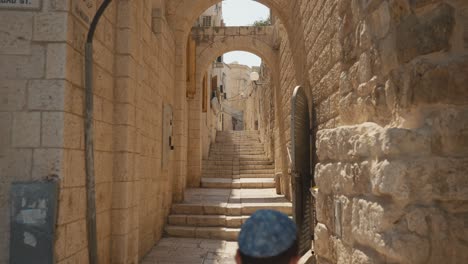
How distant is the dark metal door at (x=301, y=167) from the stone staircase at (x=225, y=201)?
5.73ft

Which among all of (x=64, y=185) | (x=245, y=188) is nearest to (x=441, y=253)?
(x=64, y=185)

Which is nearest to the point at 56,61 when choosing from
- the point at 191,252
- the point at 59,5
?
the point at 59,5

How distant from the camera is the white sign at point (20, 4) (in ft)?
8.66

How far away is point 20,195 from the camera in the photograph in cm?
250

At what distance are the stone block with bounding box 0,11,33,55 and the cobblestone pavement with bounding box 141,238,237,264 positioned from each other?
300cm

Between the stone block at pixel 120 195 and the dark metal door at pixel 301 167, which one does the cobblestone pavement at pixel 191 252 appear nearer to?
the dark metal door at pixel 301 167

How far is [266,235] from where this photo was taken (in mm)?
961

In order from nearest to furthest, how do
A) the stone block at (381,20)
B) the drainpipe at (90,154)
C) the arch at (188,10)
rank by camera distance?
the stone block at (381,20) → the drainpipe at (90,154) → the arch at (188,10)

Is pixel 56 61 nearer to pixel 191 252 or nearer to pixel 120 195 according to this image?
pixel 120 195

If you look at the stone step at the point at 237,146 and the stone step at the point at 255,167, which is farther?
the stone step at the point at 237,146

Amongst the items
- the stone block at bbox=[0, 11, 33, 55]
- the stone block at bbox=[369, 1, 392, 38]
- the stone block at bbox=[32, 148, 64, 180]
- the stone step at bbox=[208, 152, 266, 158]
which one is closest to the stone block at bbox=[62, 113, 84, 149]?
the stone block at bbox=[32, 148, 64, 180]

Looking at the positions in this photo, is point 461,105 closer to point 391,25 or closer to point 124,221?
point 391,25

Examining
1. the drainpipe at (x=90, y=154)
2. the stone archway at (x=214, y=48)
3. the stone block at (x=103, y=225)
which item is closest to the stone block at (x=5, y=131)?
the drainpipe at (x=90, y=154)

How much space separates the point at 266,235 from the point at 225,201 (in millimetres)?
6254
